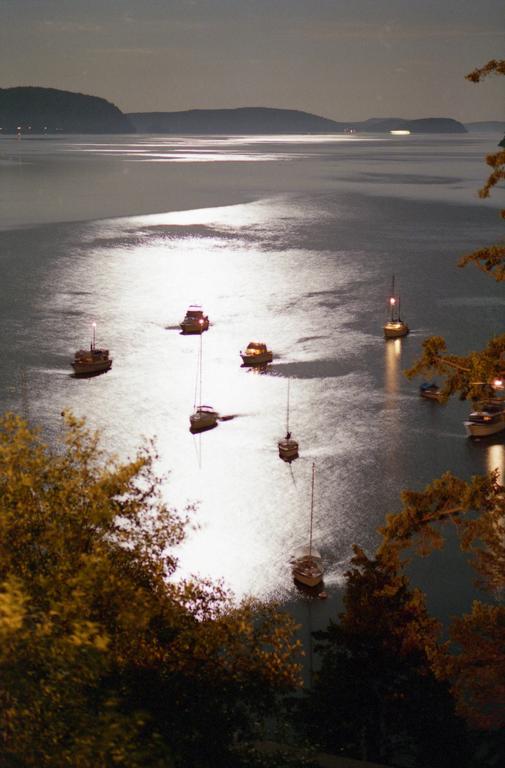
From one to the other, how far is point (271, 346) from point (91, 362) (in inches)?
547

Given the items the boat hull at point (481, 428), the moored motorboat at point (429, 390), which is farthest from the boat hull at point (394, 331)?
the boat hull at point (481, 428)

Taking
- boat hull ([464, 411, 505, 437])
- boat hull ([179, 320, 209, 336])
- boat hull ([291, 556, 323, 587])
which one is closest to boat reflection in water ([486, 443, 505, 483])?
boat hull ([464, 411, 505, 437])

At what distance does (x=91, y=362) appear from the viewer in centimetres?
5612

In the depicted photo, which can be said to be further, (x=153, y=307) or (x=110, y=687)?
(x=153, y=307)

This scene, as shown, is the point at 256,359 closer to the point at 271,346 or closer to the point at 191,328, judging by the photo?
A: the point at 271,346

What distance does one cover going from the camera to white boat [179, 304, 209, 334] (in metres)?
68.9

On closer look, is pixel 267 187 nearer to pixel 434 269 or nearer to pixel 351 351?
pixel 434 269

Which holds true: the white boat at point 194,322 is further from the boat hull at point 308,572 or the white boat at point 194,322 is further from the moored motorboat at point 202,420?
the boat hull at point 308,572

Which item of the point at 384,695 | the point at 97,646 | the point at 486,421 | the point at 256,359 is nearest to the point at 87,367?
the point at 256,359

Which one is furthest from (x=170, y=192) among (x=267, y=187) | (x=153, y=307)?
(x=153, y=307)

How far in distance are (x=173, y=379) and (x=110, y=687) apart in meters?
44.6

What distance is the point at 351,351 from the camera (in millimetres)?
62375

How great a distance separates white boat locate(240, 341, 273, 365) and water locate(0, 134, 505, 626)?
1.06m

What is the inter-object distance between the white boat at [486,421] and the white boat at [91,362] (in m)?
23.0
